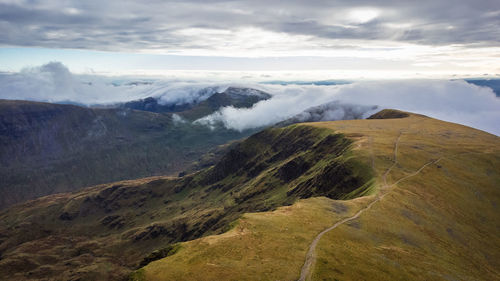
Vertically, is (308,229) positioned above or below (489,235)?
above

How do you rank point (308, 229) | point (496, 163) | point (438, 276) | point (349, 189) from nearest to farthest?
1. point (438, 276)
2. point (308, 229)
3. point (349, 189)
4. point (496, 163)

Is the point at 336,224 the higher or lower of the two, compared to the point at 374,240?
higher

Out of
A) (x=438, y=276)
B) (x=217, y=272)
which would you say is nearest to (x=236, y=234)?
(x=217, y=272)

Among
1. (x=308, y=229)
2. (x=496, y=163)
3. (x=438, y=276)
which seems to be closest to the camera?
(x=438, y=276)

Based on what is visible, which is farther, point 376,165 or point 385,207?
point 376,165

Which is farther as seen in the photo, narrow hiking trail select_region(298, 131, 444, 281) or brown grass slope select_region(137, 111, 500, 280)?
brown grass slope select_region(137, 111, 500, 280)

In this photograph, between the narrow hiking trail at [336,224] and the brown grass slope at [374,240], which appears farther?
the brown grass slope at [374,240]

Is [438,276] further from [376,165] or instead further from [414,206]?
[376,165]

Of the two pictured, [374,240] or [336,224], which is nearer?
[374,240]
